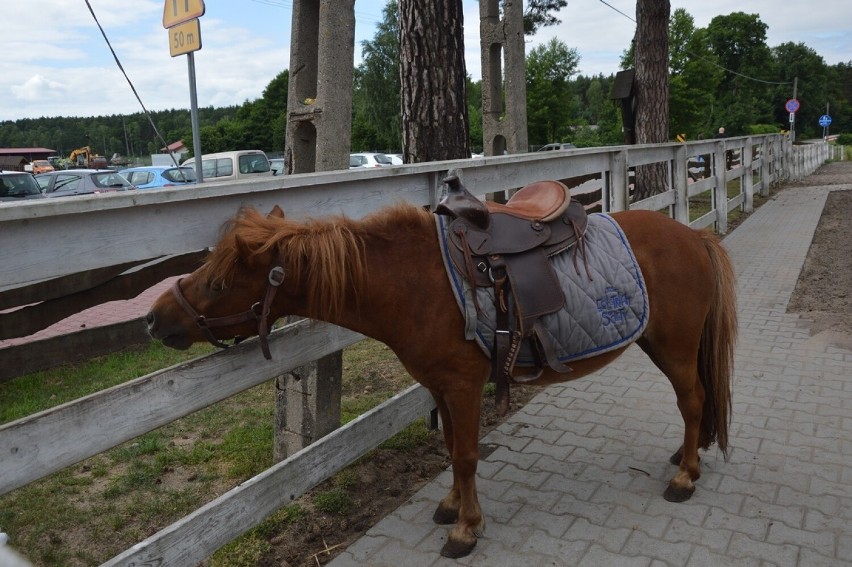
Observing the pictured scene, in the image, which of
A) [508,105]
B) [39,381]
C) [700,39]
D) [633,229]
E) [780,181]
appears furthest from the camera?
[700,39]

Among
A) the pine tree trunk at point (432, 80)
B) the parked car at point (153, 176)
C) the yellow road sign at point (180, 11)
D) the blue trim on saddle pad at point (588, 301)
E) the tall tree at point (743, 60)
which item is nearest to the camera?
the blue trim on saddle pad at point (588, 301)

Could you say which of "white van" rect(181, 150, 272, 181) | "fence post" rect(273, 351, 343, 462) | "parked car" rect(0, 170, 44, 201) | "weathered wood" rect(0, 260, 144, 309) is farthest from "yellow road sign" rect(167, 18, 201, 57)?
"white van" rect(181, 150, 272, 181)

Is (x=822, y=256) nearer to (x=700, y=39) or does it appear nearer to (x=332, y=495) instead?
(x=332, y=495)

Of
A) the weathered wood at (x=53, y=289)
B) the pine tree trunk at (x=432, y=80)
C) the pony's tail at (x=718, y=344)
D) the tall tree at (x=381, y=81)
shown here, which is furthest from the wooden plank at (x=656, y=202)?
the tall tree at (x=381, y=81)

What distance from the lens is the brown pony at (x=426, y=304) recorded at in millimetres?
2383

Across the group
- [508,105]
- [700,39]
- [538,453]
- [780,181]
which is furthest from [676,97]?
[538,453]

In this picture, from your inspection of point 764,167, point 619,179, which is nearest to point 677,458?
point 619,179

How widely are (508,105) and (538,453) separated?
8.39 metres

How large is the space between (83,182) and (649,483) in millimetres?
18199

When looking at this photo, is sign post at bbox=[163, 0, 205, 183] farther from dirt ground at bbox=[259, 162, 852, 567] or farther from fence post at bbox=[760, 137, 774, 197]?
fence post at bbox=[760, 137, 774, 197]

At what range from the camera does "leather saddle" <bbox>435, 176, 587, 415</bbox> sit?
2.72m

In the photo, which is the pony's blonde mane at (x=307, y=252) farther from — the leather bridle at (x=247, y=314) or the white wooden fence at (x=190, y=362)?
the white wooden fence at (x=190, y=362)

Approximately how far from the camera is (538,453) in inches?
151

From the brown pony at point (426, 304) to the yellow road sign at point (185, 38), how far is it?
3946 millimetres
